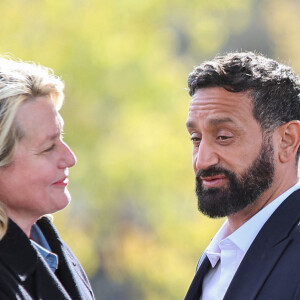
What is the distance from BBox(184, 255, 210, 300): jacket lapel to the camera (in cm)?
344

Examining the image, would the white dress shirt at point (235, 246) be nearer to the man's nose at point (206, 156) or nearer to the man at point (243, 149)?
the man at point (243, 149)

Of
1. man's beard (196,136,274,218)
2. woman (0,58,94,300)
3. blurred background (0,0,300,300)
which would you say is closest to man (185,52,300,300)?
man's beard (196,136,274,218)

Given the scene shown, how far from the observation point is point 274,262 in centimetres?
301

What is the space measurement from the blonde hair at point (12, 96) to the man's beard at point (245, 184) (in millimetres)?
852

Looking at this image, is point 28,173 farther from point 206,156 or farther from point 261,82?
point 261,82

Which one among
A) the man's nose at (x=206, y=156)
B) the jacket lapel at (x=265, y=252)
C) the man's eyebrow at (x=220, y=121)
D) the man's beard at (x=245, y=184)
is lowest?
the jacket lapel at (x=265, y=252)

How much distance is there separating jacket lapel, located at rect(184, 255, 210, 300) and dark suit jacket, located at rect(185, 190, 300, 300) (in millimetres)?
370

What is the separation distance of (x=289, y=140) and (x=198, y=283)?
2.56 ft

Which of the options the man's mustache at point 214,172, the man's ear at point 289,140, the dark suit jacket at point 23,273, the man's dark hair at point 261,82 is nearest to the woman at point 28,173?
the dark suit jacket at point 23,273

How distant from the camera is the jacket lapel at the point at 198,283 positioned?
344 cm

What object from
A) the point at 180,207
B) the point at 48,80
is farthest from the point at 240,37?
the point at 48,80

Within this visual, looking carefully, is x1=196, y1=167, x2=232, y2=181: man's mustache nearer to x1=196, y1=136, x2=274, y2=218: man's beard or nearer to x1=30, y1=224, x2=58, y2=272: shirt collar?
x1=196, y1=136, x2=274, y2=218: man's beard

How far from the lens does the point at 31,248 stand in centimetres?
328

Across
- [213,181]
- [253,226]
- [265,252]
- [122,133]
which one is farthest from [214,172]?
[122,133]
